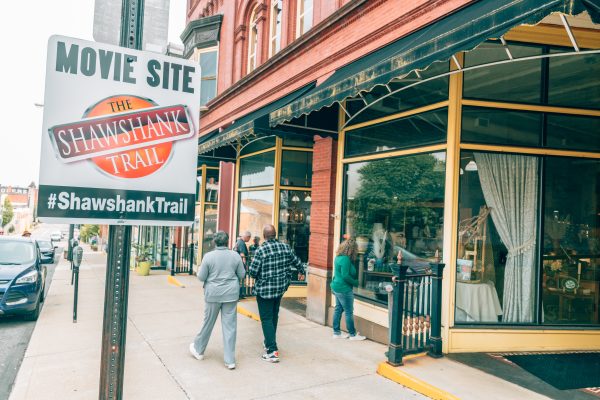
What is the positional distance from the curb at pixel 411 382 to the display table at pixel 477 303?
1.30 metres

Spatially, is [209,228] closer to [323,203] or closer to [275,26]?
[275,26]

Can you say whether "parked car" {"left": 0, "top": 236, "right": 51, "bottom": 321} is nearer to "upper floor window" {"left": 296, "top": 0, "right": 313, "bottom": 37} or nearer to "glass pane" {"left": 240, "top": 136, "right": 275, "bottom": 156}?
"glass pane" {"left": 240, "top": 136, "right": 275, "bottom": 156}

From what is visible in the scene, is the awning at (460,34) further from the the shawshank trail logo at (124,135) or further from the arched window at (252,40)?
the arched window at (252,40)

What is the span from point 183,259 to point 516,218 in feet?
40.9

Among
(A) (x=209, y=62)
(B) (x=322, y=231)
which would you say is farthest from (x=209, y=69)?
(B) (x=322, y=231)

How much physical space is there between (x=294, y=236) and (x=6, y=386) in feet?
22.5

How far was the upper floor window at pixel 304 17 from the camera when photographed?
396 inches

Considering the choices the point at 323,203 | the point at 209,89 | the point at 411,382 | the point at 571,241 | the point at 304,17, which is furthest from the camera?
the point at 209,89

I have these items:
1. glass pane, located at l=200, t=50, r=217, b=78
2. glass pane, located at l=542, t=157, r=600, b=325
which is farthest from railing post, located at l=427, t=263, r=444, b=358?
glass pane, located at l=200, t=50, r=217, b=78

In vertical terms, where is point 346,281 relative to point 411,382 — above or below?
above

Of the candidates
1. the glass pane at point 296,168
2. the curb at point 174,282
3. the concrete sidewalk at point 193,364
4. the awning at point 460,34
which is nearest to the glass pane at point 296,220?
the glass pane at point 296,168

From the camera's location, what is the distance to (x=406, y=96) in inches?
273

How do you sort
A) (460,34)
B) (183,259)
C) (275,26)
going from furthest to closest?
(183,259) → (275,26) → (460,34)

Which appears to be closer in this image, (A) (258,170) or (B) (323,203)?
(B) (323,203)
